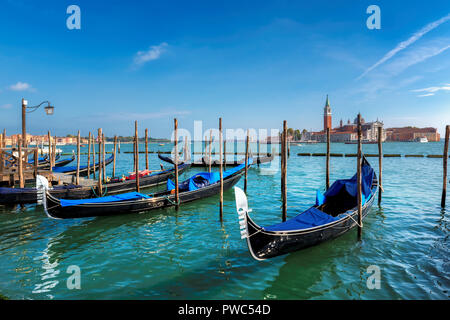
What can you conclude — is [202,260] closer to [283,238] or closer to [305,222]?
[283,238]

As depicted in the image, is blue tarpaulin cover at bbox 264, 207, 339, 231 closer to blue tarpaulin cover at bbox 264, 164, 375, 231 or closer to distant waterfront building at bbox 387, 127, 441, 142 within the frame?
blue tarpaulin cover at bbox 264, 164, 375, 231

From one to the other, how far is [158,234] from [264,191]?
7.39m

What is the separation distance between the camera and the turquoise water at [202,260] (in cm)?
430

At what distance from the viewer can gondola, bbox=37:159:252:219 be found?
7172 mm

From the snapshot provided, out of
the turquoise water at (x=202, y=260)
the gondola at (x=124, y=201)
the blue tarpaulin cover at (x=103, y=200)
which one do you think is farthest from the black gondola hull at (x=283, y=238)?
the blue tarpaulin cover at (x=103, y=200)

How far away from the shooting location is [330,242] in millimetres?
6086

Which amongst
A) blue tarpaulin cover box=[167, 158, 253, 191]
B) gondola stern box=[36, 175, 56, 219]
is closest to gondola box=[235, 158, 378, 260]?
blue tarpaulin cover box=[167, 158, 253, 191]

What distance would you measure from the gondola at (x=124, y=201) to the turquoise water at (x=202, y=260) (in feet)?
1.18

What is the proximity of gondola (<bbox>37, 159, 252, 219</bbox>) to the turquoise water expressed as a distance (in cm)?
36

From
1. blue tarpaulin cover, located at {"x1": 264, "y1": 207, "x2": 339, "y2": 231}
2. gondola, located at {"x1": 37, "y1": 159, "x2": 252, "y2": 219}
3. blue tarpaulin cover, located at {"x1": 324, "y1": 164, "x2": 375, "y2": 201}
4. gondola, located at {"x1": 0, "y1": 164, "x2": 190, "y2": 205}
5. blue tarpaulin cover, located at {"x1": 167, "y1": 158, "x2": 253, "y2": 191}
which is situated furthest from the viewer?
blue tarpaulin cover, located at {"x1": 167, "y1": 158, "x2": 253, "y2": 191}

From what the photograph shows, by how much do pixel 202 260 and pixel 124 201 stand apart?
13.5 feet

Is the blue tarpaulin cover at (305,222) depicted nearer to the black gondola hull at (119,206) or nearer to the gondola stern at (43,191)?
the black gondola hull at (119,206)
